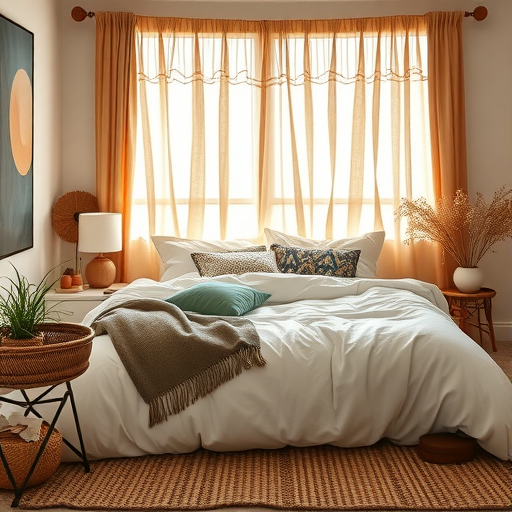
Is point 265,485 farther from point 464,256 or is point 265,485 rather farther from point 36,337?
point 464,256

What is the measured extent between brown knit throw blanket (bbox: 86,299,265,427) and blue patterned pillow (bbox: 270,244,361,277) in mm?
1511

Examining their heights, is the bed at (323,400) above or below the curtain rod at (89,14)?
below

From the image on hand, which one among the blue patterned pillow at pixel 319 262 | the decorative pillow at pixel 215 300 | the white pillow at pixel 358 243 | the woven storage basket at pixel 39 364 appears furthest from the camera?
the white pillow at pixel 358 243

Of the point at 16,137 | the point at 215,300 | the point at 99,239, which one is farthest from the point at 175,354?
the point at 99,239

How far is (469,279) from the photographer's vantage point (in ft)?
17.3

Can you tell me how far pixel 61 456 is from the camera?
313 cm

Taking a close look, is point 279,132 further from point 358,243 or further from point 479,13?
point 479,13

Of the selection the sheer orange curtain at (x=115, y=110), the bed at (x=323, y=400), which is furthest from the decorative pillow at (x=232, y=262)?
the bed at (x=323, y=400)

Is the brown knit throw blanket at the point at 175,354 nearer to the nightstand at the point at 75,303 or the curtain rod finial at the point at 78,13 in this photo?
the nightstand at the point at 75,303

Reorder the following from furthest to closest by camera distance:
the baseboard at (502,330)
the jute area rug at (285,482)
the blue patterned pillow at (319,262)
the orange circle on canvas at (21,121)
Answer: the baseboard at (502,330) → the blue patterned pillow at (319,262) → the orange circle on canvas at (21,121) → the jute area rug at (285,482)

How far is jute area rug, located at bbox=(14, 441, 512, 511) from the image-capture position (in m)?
2.79

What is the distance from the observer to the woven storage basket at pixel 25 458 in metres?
2.81

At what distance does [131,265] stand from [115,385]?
2534mm

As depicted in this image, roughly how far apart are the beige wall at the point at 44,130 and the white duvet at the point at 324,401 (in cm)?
167
